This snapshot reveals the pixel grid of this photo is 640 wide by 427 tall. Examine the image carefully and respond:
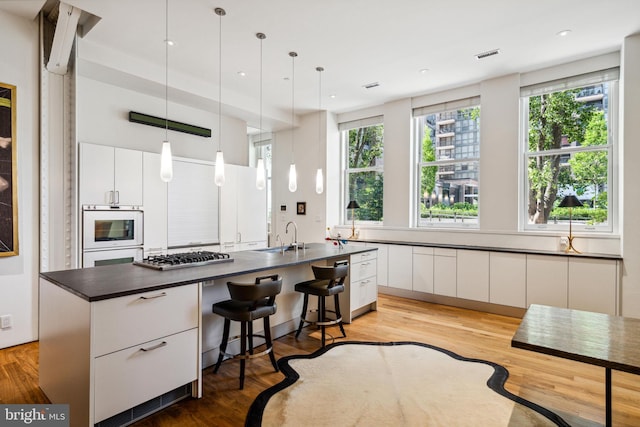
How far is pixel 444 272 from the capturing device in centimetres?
481

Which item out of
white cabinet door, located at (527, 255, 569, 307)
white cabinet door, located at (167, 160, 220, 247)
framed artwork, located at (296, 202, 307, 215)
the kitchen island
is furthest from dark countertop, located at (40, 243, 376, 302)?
framed artwork, located at (296, 202, 307, 215)

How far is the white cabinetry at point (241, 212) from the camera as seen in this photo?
17.3ft

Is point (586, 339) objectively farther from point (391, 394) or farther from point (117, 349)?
point (117, 349)

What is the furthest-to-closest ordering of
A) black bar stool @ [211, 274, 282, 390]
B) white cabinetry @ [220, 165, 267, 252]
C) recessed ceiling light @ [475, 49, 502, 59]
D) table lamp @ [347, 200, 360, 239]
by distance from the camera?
1. table lamp @ [347, 200, 360, 239]
2. white cabinetry @ [220, 165, 267, 252]
3. recessed ceiling light @ [475, 49, 502, 59]
4. black bar stool @ [211, 274, 282, 390]

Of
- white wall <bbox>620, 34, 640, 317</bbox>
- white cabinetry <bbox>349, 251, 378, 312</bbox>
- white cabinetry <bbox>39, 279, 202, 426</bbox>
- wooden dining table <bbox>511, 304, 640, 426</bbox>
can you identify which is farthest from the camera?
white cabinetry <bbox>349, 251, 378, 312</bbox>

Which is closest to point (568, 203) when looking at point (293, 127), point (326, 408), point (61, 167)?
point (326, 408)

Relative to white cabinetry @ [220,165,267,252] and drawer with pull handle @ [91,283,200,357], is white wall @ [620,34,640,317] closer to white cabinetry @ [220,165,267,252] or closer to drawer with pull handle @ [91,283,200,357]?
drawer with pull handle @ [91,283,200,357]

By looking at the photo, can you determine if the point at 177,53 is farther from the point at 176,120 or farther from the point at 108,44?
the point at 176,120

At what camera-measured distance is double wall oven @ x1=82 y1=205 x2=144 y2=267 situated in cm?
368

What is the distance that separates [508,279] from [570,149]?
1865mm

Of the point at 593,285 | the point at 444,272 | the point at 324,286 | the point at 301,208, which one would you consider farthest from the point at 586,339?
the point at 301,208

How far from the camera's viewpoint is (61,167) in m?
3.69

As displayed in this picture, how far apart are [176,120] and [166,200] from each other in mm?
1406

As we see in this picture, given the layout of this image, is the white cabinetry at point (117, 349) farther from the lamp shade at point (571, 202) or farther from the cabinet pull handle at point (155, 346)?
the lamp shade at point (571, 202)
